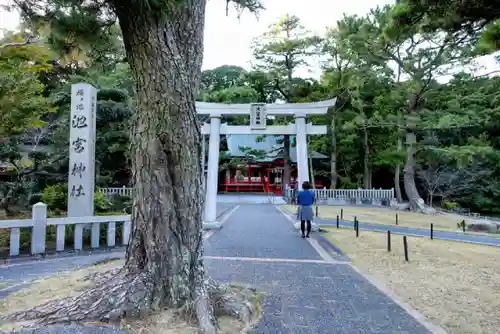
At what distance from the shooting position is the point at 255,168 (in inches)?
1166

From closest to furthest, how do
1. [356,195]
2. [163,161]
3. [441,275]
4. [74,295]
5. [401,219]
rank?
[163,161] < [74,295] < [441,275] < [401,219] < [356,195]

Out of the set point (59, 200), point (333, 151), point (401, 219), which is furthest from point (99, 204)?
point (333, 151)

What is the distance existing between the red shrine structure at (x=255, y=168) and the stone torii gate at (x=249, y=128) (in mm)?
13407

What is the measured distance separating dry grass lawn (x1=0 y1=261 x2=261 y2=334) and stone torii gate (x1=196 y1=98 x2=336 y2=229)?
6.08m

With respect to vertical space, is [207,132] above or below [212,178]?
above

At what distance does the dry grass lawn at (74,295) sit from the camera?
3062mm

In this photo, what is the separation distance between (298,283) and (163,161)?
108 inches

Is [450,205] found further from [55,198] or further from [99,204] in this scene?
[55,198]

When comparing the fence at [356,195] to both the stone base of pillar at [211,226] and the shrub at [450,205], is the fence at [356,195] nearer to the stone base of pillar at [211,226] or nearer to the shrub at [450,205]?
the shrub at [450,205]

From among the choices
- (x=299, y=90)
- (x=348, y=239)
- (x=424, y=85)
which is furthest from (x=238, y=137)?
(x=348, y=239)

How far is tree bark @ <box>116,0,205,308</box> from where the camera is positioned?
337cm

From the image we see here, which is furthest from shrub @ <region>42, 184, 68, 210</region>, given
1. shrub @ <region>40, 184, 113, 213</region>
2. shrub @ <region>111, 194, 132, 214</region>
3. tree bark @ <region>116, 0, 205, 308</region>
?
tree bark @ <region>116, 0, 205, 308</region>

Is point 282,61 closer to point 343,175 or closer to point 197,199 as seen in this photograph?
point 343,175

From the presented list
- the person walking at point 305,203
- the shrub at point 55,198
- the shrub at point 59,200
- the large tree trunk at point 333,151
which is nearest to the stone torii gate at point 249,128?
the person walking at point 305,203
